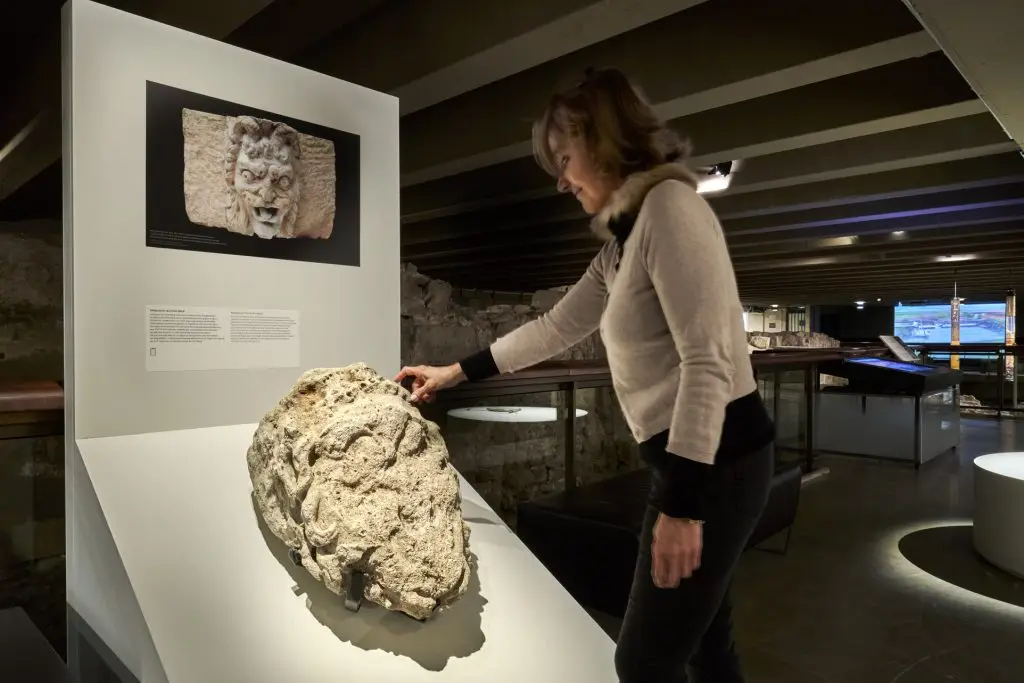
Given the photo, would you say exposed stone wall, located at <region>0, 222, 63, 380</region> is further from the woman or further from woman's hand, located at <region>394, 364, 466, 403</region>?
the woman

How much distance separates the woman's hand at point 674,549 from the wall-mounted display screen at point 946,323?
12315mm

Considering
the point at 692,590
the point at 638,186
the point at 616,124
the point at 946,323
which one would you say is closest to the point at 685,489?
the point at 692,590

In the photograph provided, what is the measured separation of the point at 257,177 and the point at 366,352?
0.53 m

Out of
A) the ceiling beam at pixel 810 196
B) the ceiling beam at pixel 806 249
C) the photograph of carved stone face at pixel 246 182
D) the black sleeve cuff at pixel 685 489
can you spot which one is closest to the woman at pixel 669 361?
the black sleeve cuff at pixel 685 489

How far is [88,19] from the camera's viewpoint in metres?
1.30

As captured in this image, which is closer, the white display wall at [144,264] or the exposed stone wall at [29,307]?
the white display wall at [144,264]

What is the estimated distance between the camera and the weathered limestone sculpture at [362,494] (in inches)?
43.7

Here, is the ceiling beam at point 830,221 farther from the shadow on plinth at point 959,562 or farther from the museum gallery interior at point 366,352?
the shadow on plinth at point 959,562

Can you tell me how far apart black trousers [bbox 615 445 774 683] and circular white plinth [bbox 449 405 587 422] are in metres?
1.33

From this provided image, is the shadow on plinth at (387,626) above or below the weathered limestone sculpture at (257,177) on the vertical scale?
below

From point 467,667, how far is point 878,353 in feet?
25.7

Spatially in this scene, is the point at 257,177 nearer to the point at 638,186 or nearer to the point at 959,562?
the point at 638,186

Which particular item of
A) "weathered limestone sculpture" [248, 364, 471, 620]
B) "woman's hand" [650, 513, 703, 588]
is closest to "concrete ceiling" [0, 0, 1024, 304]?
"weathered limestone sculpture" [248, 364, 471, 620]

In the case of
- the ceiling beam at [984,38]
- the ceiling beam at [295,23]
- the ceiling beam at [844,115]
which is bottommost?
the ceiling beam at [984,38]
